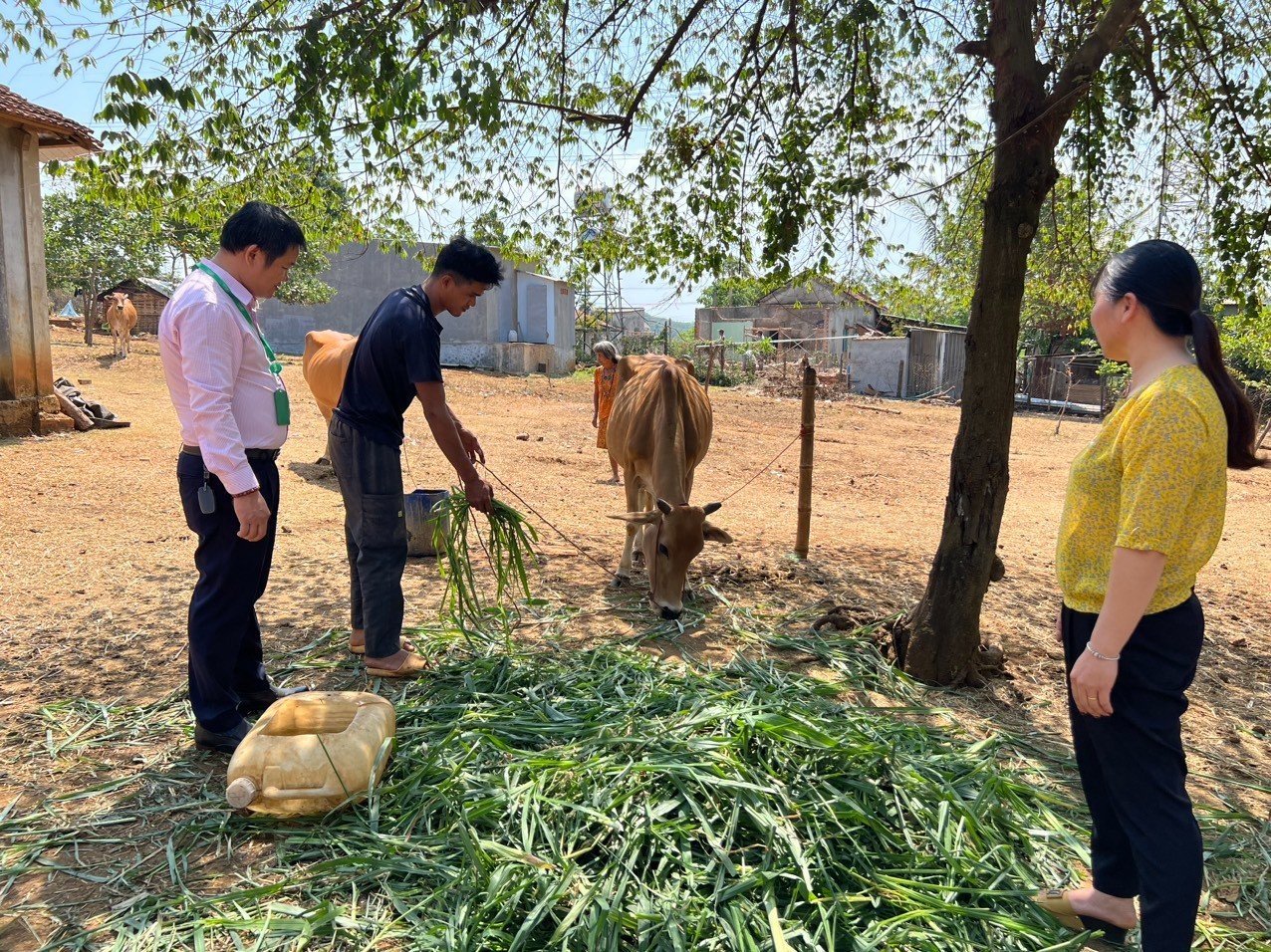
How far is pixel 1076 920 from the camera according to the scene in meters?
2.43

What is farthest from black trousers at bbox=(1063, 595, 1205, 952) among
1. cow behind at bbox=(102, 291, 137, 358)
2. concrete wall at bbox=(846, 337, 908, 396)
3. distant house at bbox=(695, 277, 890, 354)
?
concrete wall at bbox=(846, 337, 908, 396)

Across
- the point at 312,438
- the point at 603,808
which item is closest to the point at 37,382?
the point at 312,438

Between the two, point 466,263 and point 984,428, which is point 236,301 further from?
point 984,428

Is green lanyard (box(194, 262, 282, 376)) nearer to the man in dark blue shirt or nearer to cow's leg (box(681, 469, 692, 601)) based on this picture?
the man in dark blue shirt

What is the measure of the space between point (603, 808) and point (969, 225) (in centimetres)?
611

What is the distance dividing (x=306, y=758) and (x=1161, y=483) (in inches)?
103

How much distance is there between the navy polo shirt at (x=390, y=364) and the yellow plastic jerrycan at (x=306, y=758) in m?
1.30

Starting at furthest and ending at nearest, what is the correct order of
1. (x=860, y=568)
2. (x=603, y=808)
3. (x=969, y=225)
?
(x=969, y=225) → (x=860, y=568) → (x=603, y=808)

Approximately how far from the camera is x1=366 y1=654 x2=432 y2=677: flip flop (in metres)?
3.95

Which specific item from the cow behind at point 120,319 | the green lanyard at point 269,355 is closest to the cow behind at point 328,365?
the green lanyard at point 269,355

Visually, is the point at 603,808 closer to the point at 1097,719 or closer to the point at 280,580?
the point at 1097,719

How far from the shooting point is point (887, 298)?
7.98 m

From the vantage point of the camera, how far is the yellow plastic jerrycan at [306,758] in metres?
2.75

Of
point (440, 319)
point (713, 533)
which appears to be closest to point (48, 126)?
point (713, 533)
